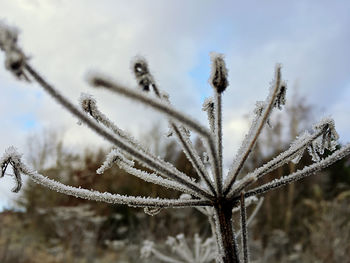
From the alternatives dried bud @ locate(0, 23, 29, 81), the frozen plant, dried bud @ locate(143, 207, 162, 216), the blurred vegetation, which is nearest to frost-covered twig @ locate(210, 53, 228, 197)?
the frozen plant

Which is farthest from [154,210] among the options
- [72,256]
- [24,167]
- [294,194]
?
[294,194]

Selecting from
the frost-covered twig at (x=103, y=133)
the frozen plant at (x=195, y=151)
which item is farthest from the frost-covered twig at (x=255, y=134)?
the frost-covered twig at (x=103, y=133)

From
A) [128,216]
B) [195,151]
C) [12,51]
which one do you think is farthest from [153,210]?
[128,216]

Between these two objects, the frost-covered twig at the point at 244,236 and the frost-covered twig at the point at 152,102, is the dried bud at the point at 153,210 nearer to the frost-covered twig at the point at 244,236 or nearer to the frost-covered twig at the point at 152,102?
the frost-covered twig at the point at 244,236

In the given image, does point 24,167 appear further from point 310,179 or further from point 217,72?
point 310,179

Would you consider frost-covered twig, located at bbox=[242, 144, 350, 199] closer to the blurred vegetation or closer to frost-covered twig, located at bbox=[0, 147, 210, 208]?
frost-covered twig, located at bbox=[0, 147, 210, 208]
